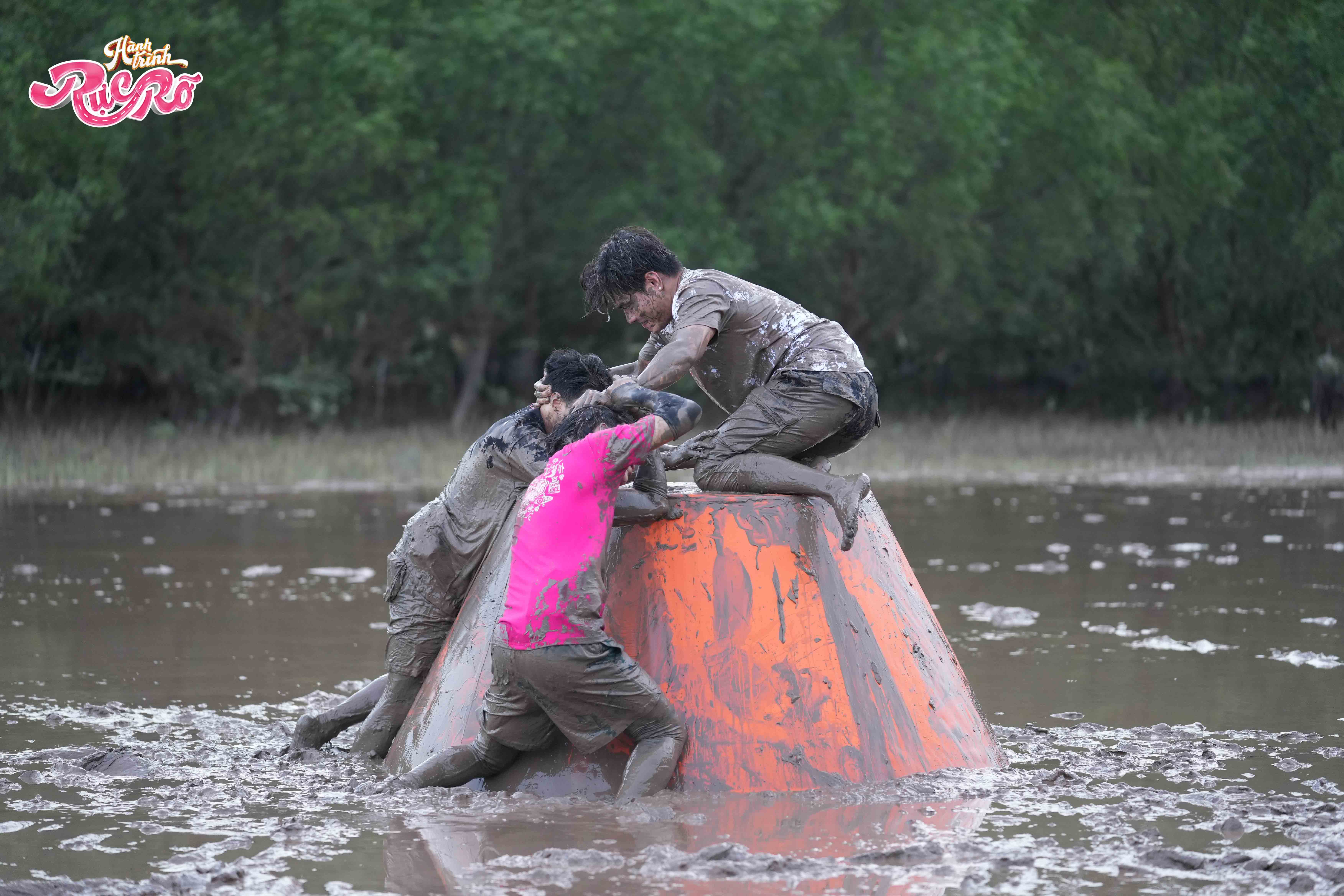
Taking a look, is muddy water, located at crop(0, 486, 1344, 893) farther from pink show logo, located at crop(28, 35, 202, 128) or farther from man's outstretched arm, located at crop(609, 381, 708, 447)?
pink show logo, located at crop(28, 35, 202, 128)

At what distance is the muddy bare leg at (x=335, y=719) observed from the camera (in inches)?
233

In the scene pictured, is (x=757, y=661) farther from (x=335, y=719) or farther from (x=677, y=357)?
(x=335, y=719)

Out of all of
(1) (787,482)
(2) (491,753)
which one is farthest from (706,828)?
(1) (787,482)

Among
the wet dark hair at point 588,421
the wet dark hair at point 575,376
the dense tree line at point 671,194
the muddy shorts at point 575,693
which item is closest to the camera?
the muddy shorts at point 575,693

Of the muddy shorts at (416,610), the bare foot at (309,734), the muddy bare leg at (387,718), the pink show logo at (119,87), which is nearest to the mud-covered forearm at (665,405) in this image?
the muddy shorts at (416,610)

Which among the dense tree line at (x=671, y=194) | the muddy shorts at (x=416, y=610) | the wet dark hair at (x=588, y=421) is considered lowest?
the muddy shorts at (x=416, y=610)

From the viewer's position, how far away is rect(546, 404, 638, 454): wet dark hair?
5.21 meters

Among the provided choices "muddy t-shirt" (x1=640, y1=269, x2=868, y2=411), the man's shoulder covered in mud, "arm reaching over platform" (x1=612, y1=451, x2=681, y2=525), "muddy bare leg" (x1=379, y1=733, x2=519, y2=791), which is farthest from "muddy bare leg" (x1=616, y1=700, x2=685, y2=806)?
"muddy t-shirt" (x1=640, y1=269, x2=868, y2=411)

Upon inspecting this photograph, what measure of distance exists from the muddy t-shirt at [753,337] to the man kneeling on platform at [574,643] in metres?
0.54

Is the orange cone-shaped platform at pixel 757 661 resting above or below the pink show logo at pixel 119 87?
below

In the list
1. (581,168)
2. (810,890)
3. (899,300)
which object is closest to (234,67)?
(581,168)

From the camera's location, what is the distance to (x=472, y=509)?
5805 millimetres

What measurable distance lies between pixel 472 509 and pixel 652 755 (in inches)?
50.6

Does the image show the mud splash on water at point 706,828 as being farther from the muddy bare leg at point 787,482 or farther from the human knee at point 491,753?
the muddy bare leg at point 787,482
